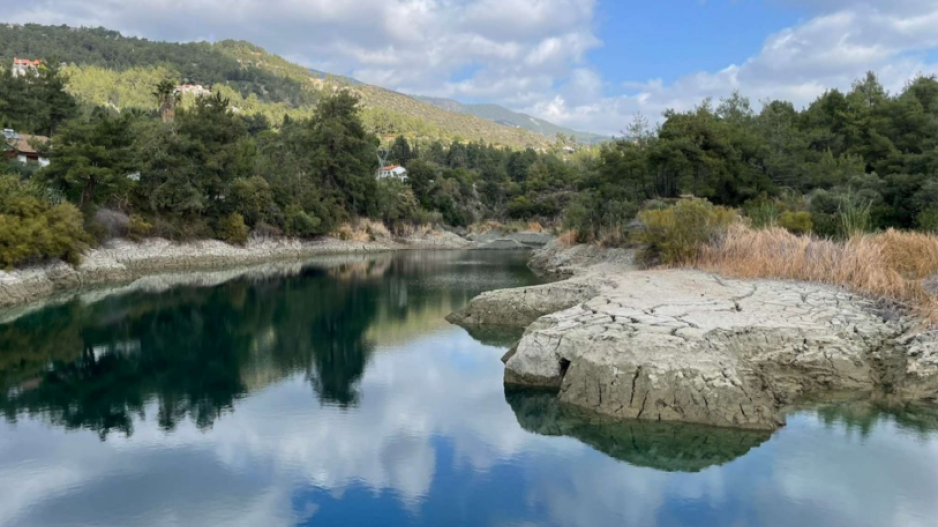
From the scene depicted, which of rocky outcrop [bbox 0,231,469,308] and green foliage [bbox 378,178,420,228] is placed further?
green foliage [bbox 378,178,420,228]

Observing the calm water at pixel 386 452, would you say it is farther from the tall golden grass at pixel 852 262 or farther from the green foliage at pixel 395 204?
the green foliage at pixel 395 204

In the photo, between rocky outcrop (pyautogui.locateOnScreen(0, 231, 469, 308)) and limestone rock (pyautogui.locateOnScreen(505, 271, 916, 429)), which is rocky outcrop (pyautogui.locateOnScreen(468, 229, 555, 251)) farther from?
limestone rock (pyautogui.locateOnScreen(505, 271, 916, 429))

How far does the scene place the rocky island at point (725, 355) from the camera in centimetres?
1032

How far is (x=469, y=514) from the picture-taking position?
25.8 ft

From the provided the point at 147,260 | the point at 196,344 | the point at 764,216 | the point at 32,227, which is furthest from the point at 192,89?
the point at 764,216

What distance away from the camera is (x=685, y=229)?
72.6ft

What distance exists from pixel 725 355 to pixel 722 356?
0.14m

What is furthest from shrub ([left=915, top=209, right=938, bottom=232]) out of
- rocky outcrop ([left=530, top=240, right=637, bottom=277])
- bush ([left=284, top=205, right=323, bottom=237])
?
bush ([left=284, top=205, right=323, bottom=237])

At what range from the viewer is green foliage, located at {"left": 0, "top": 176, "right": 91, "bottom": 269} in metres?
22.3

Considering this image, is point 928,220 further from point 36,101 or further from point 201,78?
point 201,78

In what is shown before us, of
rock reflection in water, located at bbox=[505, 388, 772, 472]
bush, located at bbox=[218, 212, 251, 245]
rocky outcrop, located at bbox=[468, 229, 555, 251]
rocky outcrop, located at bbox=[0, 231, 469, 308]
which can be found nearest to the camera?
rock reflection in water, located at bbox=[505, 388, 772, 472]

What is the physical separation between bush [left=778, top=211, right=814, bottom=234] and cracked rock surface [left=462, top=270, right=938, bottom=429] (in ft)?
30.4

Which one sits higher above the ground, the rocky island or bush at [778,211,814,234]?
bush at [778,211,814,234]

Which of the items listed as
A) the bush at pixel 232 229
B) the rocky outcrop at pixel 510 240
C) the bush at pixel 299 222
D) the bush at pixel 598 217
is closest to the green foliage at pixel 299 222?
the bush at pixel 299 222
